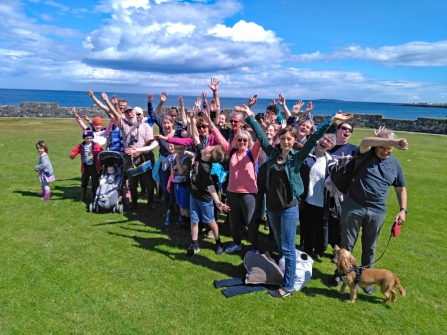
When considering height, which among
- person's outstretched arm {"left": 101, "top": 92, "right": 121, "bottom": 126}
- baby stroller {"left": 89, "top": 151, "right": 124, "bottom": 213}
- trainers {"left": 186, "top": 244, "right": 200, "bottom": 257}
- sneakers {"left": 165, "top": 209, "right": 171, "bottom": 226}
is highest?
person's outstretched arm {"left": 101, "top": 92, "right": 121, "bottom": 126}

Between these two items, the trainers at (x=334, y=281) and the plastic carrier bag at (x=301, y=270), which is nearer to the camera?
the plastic carrier bag at (x=301, y=270)

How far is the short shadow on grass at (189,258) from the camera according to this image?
4785 mm

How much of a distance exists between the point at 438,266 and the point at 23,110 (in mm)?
33988

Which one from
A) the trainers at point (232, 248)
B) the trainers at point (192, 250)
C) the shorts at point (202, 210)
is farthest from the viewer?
the trainers at point (232, 248)

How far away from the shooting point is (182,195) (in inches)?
235

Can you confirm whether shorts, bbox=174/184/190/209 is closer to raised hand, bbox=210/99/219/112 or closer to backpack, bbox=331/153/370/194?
raised hand, bbox=210/99/219/112

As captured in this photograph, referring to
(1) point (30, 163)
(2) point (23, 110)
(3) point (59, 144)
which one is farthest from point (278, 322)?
(2) point (23, 110)

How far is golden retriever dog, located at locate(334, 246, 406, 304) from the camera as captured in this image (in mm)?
3828

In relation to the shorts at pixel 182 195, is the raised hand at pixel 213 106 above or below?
above

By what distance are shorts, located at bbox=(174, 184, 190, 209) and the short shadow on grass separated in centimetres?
73

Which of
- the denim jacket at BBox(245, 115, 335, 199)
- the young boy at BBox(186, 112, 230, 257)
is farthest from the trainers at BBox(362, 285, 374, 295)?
the young boy at BBox(186, 112, 230, 257)

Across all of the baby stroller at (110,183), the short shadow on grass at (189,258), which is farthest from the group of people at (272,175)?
the baby stroller at (110,183)

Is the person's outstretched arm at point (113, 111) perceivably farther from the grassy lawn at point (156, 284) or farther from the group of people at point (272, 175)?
the grassy lawn at point (156, 284)

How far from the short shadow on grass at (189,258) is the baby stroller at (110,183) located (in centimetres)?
118
